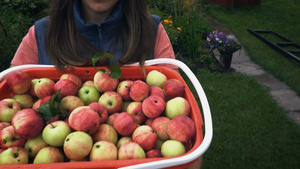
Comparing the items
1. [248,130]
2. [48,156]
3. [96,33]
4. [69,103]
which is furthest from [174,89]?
[248,130]

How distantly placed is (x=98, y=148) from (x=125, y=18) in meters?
1.11

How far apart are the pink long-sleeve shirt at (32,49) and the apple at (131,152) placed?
91 cm

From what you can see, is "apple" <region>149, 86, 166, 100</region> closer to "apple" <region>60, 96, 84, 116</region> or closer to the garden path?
"apple" <region>60, 96, 84, 116</region>

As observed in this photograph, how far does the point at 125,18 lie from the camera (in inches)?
68.8

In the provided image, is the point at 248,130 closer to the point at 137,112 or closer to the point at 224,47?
the point at 224,47

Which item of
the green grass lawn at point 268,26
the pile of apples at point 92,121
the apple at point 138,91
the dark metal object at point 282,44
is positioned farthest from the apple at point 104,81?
the dark metal object at point 282,44

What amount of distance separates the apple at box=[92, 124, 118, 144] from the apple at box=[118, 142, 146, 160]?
13 centimetres

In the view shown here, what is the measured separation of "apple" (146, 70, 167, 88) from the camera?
140 cm

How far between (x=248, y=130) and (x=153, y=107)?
7.41 ft

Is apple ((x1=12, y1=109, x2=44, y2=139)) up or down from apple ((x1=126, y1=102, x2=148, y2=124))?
up

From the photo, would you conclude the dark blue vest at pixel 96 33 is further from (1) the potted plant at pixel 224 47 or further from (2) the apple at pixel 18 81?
(1) the potted plant at pixel 224 47

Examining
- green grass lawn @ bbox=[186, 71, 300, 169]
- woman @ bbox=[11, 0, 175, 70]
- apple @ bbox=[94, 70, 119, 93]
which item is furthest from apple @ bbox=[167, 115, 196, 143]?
green grass lawn @ bbox=[186, 71, 300, 169]

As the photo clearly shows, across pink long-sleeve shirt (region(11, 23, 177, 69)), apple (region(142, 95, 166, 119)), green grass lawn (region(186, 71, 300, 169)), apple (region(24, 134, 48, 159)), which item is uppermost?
pink long-sleeve shirt (region(11, 23, 177, 69))

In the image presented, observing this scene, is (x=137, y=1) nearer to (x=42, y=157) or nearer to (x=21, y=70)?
(x=21, y=70)
